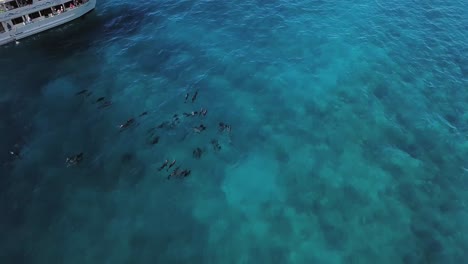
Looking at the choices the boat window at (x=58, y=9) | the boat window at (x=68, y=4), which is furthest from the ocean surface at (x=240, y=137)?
the boat window at (x=68, y=4)

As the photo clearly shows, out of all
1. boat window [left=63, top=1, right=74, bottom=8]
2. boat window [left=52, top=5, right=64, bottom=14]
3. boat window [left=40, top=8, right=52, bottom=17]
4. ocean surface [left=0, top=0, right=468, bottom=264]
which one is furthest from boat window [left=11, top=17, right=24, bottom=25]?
boat window [left=63, top=1, right=74, bottom=8]

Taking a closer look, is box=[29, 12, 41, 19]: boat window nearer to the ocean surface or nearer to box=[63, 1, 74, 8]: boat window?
the ocean surface

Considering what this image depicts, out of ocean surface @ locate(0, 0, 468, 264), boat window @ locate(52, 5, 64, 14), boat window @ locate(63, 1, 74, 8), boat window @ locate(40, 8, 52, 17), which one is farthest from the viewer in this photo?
boat window @ locate(63, 1, 74, 8)

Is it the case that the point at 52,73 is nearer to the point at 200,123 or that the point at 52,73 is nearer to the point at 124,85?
the point at 124,85

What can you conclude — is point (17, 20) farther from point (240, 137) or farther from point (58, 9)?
point (240, 137)

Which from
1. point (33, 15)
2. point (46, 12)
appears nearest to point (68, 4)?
point (46, 12)

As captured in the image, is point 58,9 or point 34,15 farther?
→ point 58,9

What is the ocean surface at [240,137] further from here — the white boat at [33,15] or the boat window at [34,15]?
the boat window at [34,15]

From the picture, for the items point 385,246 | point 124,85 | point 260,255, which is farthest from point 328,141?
point 124,85
